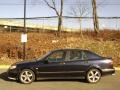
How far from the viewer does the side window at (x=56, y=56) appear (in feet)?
53.7

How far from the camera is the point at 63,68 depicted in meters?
16.2

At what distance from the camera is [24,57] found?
85.7ft

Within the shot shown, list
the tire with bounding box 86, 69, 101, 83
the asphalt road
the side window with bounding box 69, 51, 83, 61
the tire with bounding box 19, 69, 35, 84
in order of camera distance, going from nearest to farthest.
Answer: the asphalt road, the tire with bounding box 19, 69, 35, 84, the tire with bounding box 86, 69, 101, 83, the side window with bounding box 69, 51, 83, 61

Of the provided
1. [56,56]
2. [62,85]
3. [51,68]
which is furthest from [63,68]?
[62,85]

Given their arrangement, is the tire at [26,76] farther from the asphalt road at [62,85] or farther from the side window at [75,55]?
the side window at [75,55]

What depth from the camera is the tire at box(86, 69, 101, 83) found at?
1627 cm

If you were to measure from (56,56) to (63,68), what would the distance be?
2.14ft

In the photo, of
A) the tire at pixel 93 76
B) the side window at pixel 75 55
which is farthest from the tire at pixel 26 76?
the tire at pixel 93 76

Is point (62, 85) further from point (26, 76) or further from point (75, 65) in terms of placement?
point (26, 76)

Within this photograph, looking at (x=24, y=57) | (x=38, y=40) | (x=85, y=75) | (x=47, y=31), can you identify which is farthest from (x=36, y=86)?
(x=47, y=31)

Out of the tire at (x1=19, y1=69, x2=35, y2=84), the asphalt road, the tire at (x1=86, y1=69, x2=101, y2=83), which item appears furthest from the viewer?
the tire at (x1=86, y1=69, x2=101, y2=83)

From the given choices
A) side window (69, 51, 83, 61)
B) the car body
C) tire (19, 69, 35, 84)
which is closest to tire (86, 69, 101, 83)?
the car body

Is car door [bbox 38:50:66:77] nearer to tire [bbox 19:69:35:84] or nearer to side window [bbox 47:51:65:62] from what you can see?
side window [bbox 47:51:65:62]

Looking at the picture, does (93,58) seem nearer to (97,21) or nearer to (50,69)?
(50,69)
